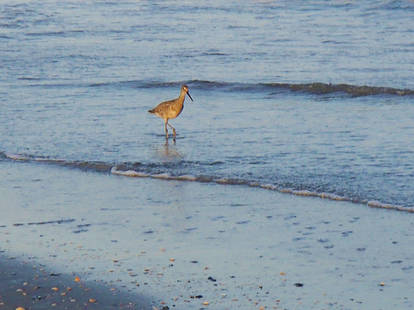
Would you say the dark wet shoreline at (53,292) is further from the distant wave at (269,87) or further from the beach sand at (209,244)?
the distant wave at (269,87)

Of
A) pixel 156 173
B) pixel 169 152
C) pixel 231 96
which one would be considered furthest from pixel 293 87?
pixel 156 173

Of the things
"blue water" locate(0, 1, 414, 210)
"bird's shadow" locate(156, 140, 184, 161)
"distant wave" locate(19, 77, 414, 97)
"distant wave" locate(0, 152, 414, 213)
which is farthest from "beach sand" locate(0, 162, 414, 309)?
"distant wave" locate(19, 77, 414, 97)

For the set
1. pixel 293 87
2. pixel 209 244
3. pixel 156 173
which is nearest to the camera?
pixel 209 244

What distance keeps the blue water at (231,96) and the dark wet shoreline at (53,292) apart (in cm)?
303

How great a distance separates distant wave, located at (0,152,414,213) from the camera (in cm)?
852

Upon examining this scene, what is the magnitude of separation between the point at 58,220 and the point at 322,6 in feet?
79.4

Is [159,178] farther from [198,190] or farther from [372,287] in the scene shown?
[372,287]

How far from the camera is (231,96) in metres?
15.3

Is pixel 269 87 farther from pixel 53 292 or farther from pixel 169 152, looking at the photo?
pixel 53 292

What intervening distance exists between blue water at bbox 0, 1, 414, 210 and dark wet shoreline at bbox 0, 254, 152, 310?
3030 millimetres

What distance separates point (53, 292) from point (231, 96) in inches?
375

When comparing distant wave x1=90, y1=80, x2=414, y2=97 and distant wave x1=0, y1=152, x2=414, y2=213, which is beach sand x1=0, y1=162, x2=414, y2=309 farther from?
distant wave x1=90, y1=80, x2=414, y2=97

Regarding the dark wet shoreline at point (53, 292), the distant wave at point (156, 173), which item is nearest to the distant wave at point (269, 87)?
the distant wave at point (156, 173)

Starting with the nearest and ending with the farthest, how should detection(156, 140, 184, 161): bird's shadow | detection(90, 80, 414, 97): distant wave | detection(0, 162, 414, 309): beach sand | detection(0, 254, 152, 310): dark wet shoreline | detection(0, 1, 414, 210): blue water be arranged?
detection(0, 254, 152, 310): dark wet shoreline
detection(0, 162, 414, 309): beach sand
detection(0, 1, 414, 210): blue water
detection(156, 140, 184, 161): bird's shadow
detection(90, 80, 414, 97): distant wave
